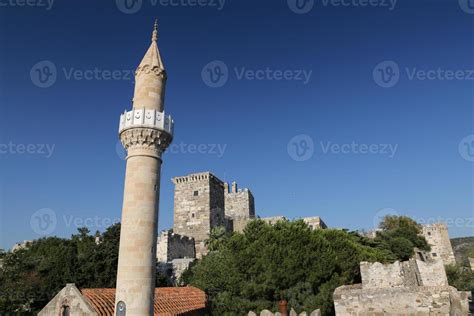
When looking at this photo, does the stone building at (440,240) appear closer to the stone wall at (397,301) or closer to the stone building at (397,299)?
the stone building at (397,299)

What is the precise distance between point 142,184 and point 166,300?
9.48 meters

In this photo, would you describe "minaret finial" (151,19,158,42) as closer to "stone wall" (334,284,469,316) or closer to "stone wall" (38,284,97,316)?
"stone wall" (38,284,97,316)

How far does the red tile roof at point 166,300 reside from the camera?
53.7ft

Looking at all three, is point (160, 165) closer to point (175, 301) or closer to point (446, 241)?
point (175, 301)

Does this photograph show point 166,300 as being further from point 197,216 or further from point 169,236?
point 197,216

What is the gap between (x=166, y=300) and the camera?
19.0 metres

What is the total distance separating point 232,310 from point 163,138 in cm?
1281

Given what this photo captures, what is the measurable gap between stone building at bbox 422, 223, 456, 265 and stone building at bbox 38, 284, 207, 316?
2061 inches

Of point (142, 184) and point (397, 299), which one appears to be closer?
point (142, 184)

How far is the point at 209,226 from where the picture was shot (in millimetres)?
51500

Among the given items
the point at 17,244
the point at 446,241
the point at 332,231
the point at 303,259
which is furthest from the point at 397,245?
the point at 17,244

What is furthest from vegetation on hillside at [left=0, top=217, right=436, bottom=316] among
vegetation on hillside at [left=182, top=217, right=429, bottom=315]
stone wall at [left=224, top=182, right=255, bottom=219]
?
stone wall at [left=224, top=182, right=255, bottom=219]

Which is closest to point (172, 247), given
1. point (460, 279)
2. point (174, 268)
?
point (174, 268)

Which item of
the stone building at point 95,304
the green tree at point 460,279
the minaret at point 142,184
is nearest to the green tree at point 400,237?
the green tree at point 460,279
